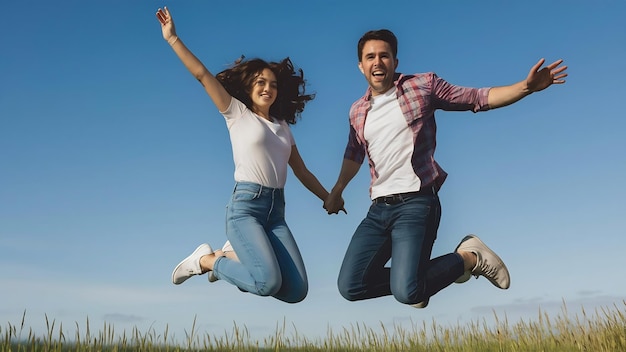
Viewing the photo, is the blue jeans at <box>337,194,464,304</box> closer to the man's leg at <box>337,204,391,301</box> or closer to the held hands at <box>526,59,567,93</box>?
the man's leg at <box>337,204,391,301</box>

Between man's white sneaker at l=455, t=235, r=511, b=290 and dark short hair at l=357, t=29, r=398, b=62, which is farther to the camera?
man's white sneaker at l=455, t=235, r=511, b=290

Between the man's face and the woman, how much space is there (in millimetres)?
1052

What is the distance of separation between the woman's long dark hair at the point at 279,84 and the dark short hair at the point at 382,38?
1.00m

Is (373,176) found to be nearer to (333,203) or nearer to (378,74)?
(333,203)

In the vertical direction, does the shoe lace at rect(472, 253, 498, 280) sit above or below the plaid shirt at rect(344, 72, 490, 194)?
below

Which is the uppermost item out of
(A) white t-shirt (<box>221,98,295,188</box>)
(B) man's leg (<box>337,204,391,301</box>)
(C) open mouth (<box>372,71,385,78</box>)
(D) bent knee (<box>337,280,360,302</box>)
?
(C) open mouth (<box>372,71,385,78</box>)

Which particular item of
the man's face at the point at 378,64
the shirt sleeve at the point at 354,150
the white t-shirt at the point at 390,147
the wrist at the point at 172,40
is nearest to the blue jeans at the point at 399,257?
the white t-shirt at the point at 390,147

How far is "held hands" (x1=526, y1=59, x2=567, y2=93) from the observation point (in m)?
5.99

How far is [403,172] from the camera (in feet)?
20.2

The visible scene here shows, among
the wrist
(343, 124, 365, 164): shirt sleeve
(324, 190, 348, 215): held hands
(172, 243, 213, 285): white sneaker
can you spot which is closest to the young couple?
the wrist

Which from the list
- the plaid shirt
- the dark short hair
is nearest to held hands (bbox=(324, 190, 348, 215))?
the plaid shirt

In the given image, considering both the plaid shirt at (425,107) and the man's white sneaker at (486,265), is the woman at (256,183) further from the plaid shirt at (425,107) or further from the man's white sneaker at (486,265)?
the man's white sneaker at (486,265)

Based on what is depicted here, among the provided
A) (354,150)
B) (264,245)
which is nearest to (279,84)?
(354,150)

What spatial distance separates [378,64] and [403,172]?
1180 millimetres
